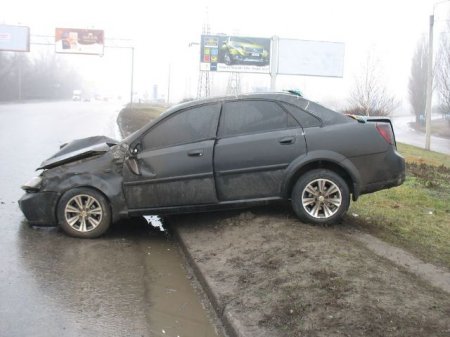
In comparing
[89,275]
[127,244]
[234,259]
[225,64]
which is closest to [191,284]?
[234,259]

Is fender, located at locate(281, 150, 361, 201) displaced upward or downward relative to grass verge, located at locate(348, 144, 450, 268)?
upward

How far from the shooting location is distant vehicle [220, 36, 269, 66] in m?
33.3

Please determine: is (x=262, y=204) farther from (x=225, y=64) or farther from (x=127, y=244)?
(x=225, y=64)

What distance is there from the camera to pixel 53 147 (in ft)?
48.6

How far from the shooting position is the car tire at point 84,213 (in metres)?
6.11

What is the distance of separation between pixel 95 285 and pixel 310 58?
30.5 meters

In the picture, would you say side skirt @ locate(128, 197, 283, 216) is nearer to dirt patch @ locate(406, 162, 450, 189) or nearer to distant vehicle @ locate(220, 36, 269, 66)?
dirt patch @ locate(406, 162, 450, 189)

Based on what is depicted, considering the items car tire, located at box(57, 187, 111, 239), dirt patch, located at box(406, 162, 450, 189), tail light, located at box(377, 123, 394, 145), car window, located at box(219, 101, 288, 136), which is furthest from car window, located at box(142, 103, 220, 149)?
dirt patch, located at box(406, 162, 450, 189)

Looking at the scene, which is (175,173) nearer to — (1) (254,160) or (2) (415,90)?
(1) (254,160)

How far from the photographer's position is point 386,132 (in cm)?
615

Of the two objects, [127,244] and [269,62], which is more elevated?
[269,62]

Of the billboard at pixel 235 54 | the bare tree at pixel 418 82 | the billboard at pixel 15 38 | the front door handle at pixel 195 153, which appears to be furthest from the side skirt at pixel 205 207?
the bare tree at pixel 418 82

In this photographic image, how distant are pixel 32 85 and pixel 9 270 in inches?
3402

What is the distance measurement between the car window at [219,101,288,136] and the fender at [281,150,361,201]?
19.0 inches
